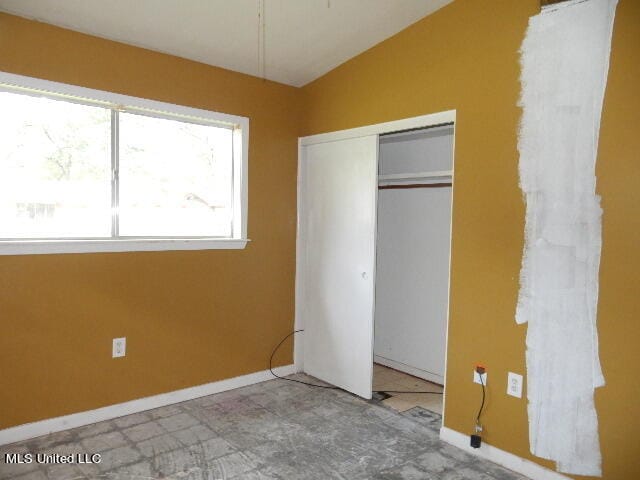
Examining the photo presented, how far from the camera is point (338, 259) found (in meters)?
3.50

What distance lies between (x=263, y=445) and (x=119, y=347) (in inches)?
43.9

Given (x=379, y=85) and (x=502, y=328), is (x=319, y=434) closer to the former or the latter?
(x=502, y=328)

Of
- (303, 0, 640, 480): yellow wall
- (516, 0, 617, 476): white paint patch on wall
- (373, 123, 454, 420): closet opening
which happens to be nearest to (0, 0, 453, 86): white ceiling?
(303, 0, 640, 480): yellow wall

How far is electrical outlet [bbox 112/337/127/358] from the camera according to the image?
290cm

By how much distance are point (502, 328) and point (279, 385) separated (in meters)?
1.82

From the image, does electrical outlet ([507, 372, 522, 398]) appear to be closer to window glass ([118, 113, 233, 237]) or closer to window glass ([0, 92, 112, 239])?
window glass ([118, 113, 233, 237])

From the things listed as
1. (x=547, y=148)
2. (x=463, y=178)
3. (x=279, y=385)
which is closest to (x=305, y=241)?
(x=279, y=385)

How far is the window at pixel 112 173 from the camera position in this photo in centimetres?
258

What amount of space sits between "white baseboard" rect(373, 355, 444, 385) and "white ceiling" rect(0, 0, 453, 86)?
8.34 ft

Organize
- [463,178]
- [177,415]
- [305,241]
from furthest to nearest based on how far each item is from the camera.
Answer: [305,241] < [177,415] < [463,178]

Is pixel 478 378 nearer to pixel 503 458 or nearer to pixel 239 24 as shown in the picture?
pixel 503 458

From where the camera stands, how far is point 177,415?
9.80 feet

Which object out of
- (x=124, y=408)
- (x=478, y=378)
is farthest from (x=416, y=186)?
(x=124, y=408)

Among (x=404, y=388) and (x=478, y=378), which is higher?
(x=478, y=378)
